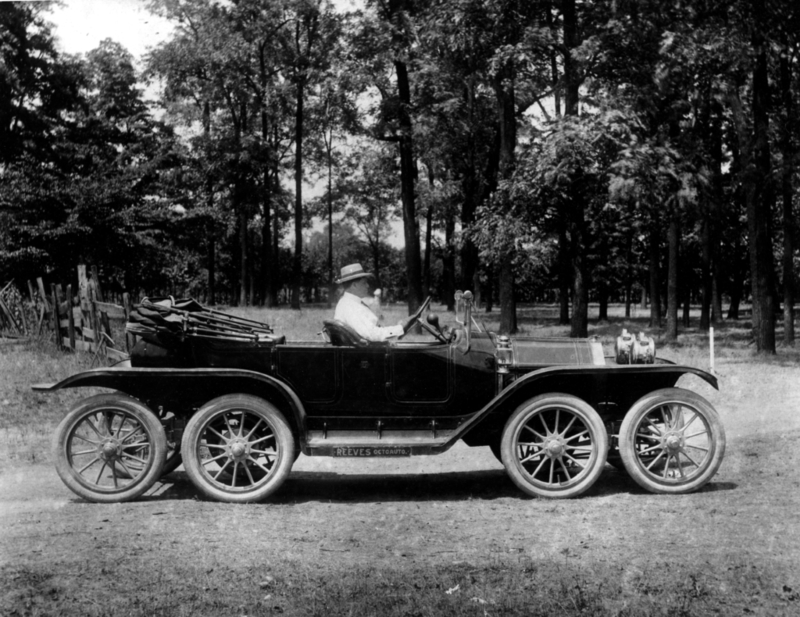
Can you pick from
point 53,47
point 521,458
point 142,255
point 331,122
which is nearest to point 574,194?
point 331,122

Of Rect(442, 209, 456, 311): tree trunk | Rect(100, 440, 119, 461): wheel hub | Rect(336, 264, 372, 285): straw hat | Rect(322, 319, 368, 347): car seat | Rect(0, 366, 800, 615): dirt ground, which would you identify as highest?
Rect(442, 209, 456, 311): tree trunk

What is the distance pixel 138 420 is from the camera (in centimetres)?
Answer: 546

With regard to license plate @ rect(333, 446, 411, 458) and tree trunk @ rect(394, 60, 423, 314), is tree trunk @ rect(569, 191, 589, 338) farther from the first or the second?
license plate @ rect(333, 446, 411, 458)

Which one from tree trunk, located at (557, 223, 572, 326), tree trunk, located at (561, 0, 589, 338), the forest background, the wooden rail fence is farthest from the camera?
tree trunk, located at (557, 223, 572, 326)

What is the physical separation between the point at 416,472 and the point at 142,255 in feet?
65.9

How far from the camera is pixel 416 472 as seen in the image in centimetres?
→ 698

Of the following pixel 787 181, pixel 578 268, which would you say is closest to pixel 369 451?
pixel 578 268

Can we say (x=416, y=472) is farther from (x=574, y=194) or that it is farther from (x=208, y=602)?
(x=574, y=194)

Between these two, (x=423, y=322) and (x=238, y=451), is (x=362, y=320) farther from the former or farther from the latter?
(x=238, y=451)

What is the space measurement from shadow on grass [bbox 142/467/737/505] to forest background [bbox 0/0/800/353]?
3868 millimetres

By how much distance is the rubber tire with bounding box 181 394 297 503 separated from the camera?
5.34 m

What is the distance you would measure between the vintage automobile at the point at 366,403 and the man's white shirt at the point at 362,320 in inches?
3.5

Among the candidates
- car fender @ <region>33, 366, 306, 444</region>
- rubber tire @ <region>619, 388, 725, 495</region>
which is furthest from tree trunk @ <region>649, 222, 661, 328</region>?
car fender @ <region>33, 366, 306, 444</region>

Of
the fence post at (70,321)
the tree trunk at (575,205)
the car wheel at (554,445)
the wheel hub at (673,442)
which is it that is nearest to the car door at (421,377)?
the car wheel at (554,445)
